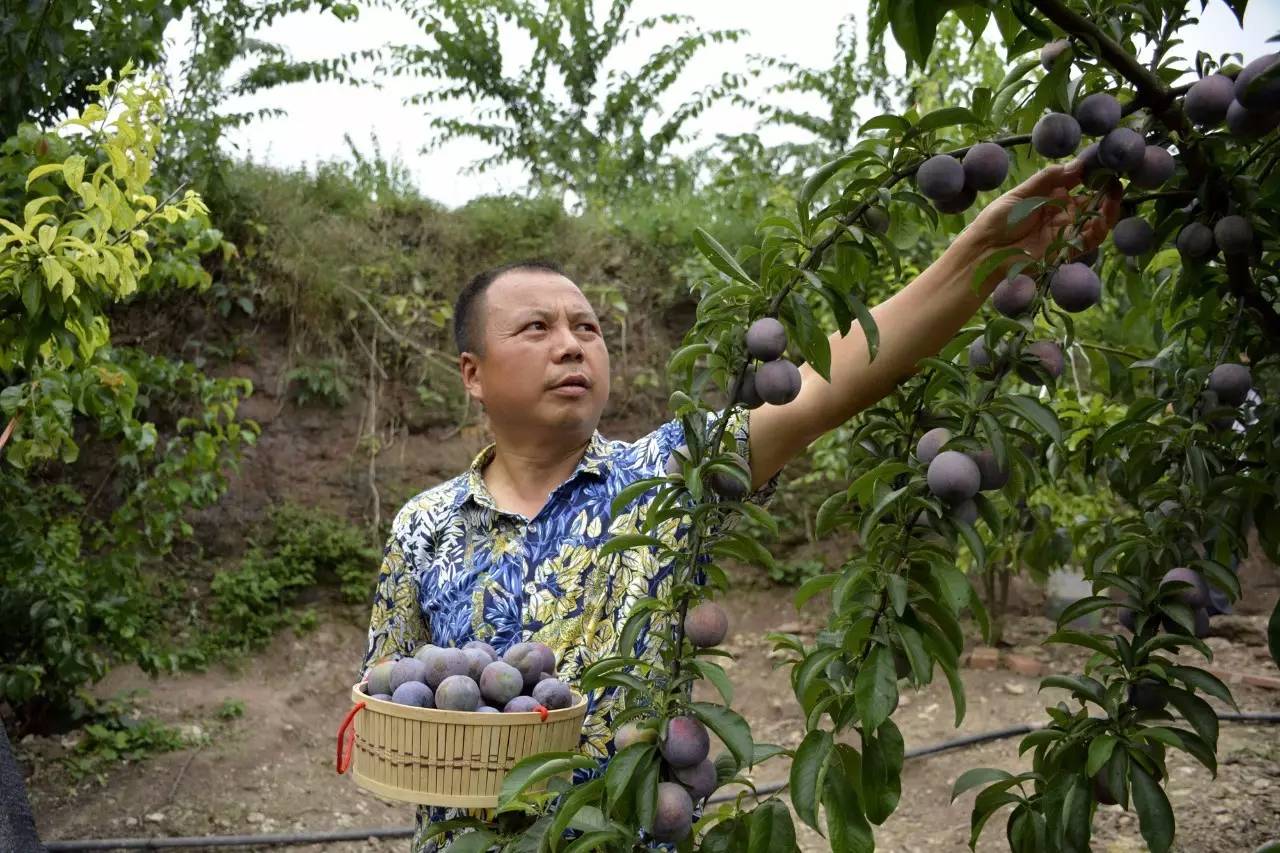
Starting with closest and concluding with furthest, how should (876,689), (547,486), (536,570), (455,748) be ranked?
(876,689), (455,748), (536,570), (547,486)

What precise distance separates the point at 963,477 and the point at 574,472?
35.6 inches

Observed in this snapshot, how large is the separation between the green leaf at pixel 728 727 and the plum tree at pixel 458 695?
453 mm

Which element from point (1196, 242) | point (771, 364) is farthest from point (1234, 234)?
point (771, 364)

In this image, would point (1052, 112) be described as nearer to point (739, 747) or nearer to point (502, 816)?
point (739, 747)

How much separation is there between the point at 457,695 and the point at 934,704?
334cm

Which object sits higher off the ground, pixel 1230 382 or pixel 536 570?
pixel 1230 382

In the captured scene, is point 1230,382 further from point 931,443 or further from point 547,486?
point 547,486

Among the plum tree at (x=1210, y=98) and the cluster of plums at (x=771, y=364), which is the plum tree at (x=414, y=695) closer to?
the cluster of plums at (x=771, y=364)

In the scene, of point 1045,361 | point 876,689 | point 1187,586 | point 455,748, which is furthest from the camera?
point 455,748

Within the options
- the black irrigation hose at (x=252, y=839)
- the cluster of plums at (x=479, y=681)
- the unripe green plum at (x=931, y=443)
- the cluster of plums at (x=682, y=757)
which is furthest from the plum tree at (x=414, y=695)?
the black irrigation hose at (x=252, y=839)

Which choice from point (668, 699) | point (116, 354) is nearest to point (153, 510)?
point (116, 354)

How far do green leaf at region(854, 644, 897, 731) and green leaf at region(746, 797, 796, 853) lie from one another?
0.39ft

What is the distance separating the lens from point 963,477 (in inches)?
35.5

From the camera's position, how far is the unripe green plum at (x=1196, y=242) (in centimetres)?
110
